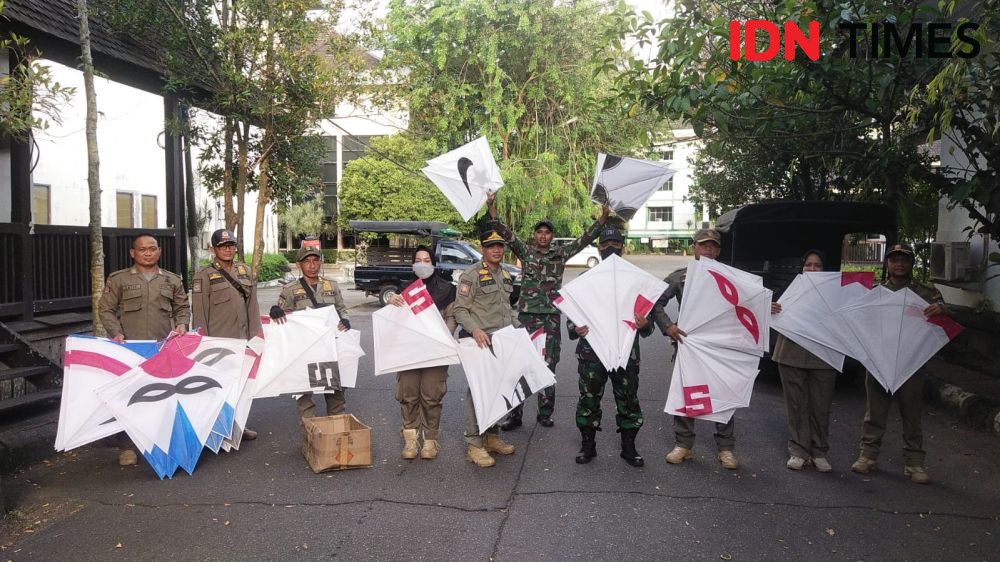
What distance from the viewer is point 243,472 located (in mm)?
5801

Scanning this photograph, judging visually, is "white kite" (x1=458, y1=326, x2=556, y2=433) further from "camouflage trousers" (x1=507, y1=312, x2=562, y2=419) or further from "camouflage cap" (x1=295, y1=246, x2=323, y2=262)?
"camouflage cap" (x1=295, y1=246, x2=323, y2=262)

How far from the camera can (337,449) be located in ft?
18.7

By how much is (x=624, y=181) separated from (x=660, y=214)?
66.9 m

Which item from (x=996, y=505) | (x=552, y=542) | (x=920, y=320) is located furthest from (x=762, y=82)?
(x=552, y=542)

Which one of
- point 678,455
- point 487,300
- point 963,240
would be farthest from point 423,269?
point 963,240

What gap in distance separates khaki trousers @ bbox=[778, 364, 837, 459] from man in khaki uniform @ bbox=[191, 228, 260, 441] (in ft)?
15.5

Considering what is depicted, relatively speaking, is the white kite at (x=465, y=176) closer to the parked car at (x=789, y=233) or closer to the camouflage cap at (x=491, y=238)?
the camouflage cap at (x=491, y=238)

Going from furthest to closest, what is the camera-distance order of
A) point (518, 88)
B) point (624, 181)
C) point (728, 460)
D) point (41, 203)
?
point (518, 88) < point (41, 203) < point (624, 181) < point (728, 460)

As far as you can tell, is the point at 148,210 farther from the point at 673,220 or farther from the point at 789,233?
the point at 673,220

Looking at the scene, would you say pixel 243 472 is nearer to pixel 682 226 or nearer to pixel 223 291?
pixel 223 291

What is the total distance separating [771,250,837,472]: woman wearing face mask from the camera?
19.2 ft

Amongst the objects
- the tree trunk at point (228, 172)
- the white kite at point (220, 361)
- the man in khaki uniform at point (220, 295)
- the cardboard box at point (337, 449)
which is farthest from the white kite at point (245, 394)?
the tree trunk at point (228, 172)

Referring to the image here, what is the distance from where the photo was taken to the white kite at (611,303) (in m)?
5.77

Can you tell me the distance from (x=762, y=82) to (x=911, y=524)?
14.1 feet
